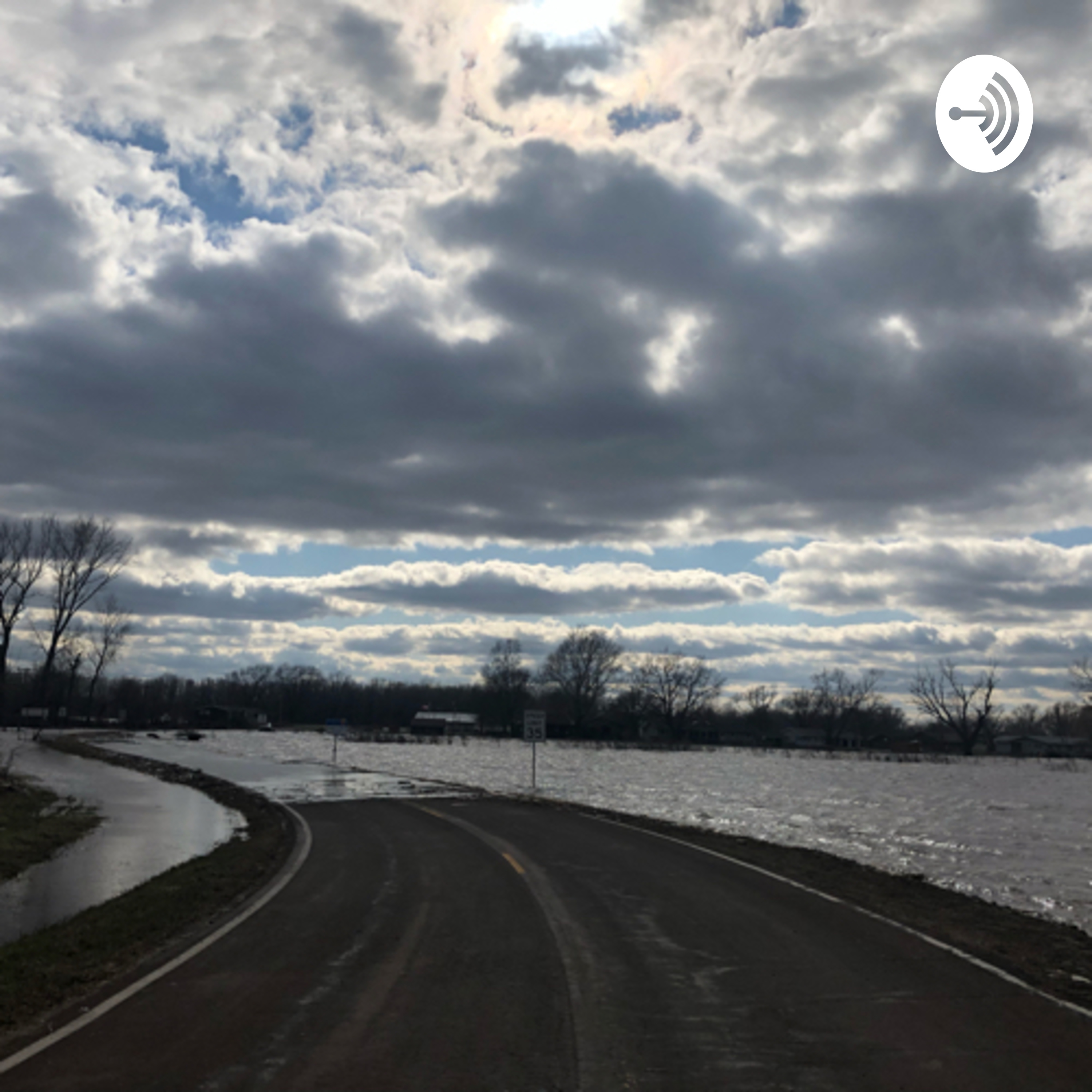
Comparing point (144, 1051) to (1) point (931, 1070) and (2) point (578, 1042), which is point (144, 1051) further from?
(1) point (931, 1070)

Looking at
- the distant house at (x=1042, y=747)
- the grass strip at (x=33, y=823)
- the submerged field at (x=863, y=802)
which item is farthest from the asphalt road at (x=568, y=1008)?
the distant house at (x=1042, y=747)

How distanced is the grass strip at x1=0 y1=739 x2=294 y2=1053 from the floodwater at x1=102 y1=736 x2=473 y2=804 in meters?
14.0

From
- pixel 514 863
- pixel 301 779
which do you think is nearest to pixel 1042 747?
pixel 301 779

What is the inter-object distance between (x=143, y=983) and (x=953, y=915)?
11.5m

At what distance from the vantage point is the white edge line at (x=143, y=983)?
7.39m

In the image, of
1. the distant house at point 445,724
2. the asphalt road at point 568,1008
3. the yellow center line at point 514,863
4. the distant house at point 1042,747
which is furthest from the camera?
the distant house at point 445,724

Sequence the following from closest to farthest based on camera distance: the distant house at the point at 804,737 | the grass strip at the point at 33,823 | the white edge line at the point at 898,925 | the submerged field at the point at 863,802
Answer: the white edge line at the point at 898,925, the grass strip at the point at 33,823, the submerged field at the point at 863,802, the distant house at the point at 804,737

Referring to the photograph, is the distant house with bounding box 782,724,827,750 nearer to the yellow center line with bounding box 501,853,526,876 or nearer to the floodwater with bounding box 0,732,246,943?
the floodwater with bounding box 0,732,246,943

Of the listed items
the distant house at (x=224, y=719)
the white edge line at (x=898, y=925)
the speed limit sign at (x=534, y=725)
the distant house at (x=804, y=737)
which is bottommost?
the distant house at (x=224, y=719)

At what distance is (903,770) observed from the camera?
3150 inches

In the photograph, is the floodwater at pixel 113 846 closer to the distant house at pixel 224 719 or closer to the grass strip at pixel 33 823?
the grass strip at pixel 33 823

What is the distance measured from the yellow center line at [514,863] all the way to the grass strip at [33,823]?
32.0 feet

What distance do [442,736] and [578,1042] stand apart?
146 metres

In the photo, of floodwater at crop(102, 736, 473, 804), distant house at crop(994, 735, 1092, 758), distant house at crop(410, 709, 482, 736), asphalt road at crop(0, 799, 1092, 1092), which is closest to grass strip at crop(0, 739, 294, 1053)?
asphalt road at crop(0, 799, 1092, 1092)
